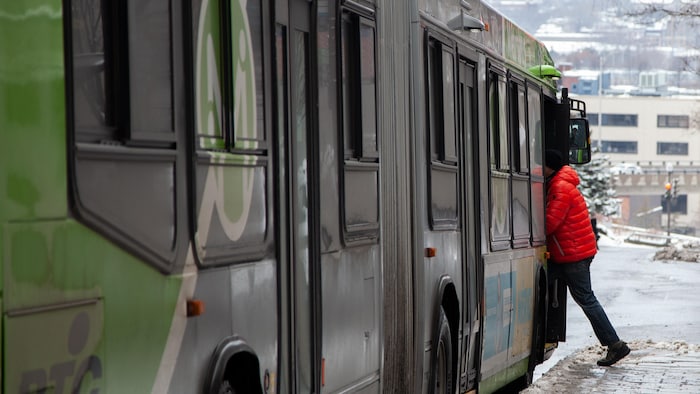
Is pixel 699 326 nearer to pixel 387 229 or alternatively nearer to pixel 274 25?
pixel 387 229

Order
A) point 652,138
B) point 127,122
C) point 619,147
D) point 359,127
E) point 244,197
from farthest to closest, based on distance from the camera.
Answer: point 619,147
point 652,138
point 359,127
point 244,197
point 127,122

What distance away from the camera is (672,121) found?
180m

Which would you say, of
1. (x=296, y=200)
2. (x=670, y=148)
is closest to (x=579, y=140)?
(x=296, y=200)

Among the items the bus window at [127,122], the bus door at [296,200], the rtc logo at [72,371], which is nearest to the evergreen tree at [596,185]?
the bus door at [296,200]

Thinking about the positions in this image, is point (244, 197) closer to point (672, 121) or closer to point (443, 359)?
point (443, 359)

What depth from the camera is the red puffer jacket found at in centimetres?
1388

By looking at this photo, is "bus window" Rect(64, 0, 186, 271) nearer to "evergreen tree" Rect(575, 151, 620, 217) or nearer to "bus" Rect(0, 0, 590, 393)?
"bus" Rect(0, 0, 590, 393)

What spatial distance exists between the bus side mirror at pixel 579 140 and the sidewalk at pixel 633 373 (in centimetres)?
201

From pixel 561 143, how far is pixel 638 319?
709 cm

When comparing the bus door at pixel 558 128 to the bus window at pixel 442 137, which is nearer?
the bus window at pixel 442 137

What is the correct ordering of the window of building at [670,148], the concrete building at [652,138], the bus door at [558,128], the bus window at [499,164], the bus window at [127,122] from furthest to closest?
the window of building at [670,148] → the concrete building at [652,138] → the bus door at [558,128] → the bus window at [499,164] → the bus window at [127,122]

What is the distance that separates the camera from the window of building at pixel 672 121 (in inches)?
6993

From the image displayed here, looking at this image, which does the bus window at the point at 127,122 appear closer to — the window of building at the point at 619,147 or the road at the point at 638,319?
the road at the point at 638,319

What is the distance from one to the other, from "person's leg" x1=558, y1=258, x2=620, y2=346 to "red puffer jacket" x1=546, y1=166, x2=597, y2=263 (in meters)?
0.09
